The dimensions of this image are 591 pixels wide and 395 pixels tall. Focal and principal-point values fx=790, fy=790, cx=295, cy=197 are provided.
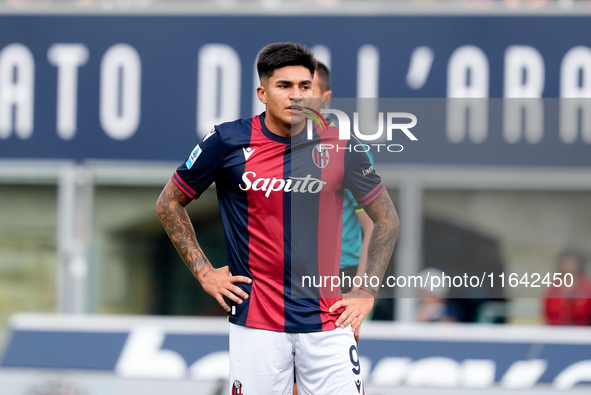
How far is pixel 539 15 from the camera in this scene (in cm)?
614

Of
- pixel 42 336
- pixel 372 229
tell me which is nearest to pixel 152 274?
pixel 42 336

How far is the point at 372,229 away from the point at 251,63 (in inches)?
138

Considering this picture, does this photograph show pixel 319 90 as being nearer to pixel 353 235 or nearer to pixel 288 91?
pixel 353 235

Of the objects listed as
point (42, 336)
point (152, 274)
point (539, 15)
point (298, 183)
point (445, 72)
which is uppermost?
point (539, 15)

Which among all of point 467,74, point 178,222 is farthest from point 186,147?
point 178,222

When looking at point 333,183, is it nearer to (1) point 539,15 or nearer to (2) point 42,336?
(2) point 42,336

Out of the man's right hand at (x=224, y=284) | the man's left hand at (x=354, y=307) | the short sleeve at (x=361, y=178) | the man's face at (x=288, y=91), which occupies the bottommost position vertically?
the man's left hand at (x=354, y=307)


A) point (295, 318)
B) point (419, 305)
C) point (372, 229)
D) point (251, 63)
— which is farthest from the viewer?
point (251, 63)

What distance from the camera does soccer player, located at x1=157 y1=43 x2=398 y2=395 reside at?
2.89 m

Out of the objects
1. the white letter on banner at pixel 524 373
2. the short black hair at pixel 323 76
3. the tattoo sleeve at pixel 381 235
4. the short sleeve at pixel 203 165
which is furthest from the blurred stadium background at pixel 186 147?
the short sleeve at pixel 203 165

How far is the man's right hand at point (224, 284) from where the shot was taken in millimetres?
2918

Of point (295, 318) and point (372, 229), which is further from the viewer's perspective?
point (372, 229)

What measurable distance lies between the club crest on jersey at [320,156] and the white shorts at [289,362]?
0.62 meters

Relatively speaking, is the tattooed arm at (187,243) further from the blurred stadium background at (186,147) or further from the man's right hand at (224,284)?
the blurred stadium background at (186,147)
